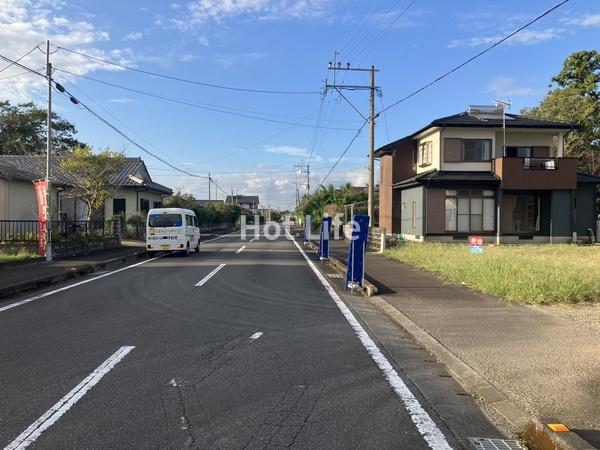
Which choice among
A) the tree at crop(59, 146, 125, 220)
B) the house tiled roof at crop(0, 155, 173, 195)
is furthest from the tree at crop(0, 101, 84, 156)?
the tree at crop(59, 146, 125, 220)

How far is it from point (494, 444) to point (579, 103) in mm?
35392

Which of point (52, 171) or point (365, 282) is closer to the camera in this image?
point (365, 282)

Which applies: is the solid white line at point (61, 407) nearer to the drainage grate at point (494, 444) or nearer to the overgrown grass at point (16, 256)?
the drainage grate at point (494, 444)

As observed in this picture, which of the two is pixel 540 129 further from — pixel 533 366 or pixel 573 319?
pixel 533 366

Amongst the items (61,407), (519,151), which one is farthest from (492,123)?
(61,407)

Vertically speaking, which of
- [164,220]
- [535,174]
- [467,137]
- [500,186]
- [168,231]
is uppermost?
[467,137]

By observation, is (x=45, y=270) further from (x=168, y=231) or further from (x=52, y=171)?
(x=52, y=171)

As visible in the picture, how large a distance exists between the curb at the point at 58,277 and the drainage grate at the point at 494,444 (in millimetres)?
10143

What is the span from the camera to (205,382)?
5.18m

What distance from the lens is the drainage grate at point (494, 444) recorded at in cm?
381

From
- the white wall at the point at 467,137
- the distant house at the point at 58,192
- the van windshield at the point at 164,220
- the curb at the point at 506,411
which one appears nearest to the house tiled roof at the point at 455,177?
the white wall at the point at 467,137

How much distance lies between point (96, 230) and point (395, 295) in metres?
18.4

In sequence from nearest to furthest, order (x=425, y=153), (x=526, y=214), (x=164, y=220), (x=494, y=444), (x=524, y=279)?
(x=494, y=444)
(x=524, y=279)
(x=164, y=220)
(x=526, y=214)
(x=425, y=153)

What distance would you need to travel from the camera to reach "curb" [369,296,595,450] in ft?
12.1
